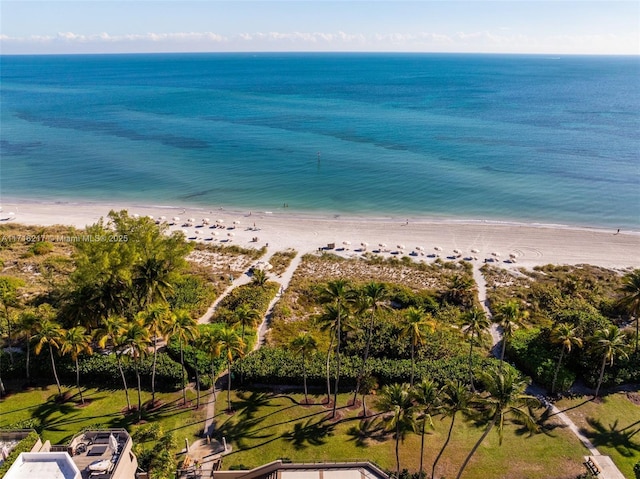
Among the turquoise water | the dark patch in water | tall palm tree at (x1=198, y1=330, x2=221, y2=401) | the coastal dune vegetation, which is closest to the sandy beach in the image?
the turquoise water

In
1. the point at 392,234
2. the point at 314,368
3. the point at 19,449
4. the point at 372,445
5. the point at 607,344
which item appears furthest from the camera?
the point at 392,234

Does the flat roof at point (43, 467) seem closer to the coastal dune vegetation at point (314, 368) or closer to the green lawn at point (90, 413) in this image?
the coastal dune vegetation at point (314, 368)

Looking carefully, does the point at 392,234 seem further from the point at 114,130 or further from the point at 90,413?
the point at 114,130

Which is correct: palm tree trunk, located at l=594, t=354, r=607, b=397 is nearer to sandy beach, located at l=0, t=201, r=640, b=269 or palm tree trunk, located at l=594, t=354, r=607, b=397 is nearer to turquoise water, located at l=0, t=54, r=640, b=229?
sandy beach, located at l=0, t=201, r=640, b=269

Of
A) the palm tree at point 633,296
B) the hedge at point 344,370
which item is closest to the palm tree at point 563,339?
the hedge at point 344,370

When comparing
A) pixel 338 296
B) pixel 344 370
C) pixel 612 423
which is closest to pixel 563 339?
pixel 612 423

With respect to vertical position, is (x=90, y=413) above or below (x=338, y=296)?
below
